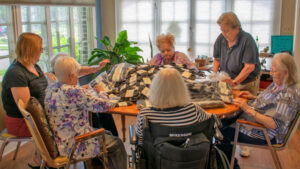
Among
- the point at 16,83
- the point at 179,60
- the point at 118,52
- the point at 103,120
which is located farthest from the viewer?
the point at 118,52

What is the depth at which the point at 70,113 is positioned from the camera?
7.04 ft

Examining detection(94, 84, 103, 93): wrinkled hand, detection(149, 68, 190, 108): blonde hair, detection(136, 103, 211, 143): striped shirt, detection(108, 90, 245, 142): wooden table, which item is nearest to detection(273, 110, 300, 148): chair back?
detection(108, 90, 245, 142): wooden table

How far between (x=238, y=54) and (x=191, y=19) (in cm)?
244

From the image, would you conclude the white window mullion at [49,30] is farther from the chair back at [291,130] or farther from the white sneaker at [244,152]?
the chair back at [291,130]

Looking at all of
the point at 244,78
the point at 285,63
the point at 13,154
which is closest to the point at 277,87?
the point at 285,63

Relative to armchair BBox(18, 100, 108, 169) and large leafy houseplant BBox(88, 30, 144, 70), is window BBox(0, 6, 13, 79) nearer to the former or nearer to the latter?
large leafy houseplant BBox(88, 30, 144, 70)

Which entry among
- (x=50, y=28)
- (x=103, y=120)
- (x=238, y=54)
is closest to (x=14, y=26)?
(x=50, y=28)

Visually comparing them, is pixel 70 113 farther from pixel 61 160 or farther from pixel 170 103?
pixel 170 103

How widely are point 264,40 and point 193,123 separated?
12.3 feet

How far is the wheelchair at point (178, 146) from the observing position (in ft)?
5.60

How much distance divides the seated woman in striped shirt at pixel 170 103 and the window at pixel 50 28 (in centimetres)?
238

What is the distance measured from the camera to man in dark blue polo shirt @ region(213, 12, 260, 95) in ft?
9.83

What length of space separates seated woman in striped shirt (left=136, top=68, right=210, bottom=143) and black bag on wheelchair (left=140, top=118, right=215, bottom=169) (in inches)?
1.9

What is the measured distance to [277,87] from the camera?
2367 millimetres
